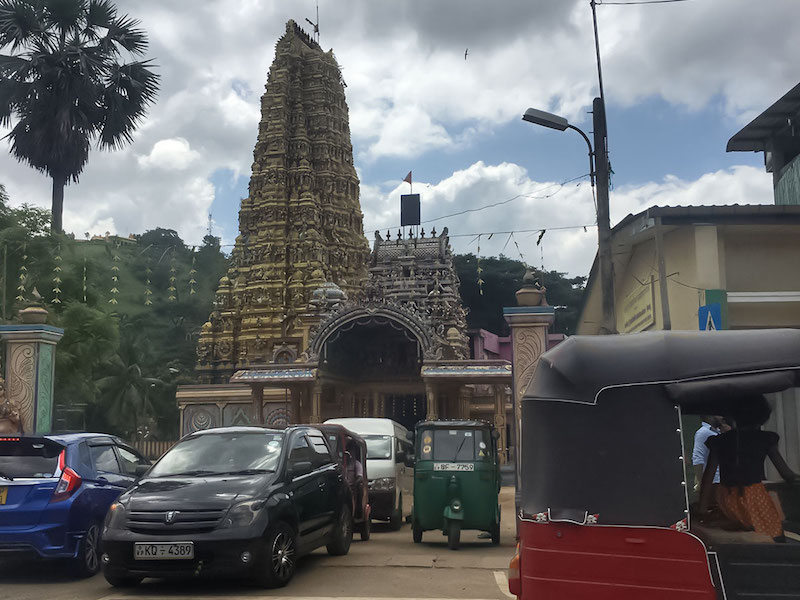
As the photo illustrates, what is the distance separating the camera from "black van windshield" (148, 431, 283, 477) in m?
8.17

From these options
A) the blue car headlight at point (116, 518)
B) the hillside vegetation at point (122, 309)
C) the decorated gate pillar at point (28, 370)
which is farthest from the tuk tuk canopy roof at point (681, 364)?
the hillside vegetation at point (122, 309)

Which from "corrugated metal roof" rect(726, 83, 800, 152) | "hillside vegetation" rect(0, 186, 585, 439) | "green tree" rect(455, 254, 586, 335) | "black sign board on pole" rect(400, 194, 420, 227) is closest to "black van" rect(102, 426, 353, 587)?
"hillside vegetation" rect(0, 186, 585, 439)

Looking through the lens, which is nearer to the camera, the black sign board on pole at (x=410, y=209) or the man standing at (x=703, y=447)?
the man standing at (x=703, y=447)

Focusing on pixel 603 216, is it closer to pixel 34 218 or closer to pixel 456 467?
pixel 456 467

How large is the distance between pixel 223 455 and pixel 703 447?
4.84 metres

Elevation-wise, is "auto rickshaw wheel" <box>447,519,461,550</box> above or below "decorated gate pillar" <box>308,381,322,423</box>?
below

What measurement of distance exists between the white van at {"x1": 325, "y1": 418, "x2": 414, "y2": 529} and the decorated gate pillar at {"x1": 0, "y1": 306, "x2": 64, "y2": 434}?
598cm

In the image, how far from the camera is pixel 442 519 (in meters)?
11.3

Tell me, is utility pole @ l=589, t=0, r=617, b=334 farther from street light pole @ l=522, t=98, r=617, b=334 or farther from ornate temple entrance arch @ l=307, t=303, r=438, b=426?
ornate temple entrance arch @ l=307, t=303, r=438, b=426

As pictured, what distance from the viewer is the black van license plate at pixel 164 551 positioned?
7043 millimetres

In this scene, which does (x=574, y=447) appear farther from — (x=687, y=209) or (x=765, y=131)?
(x=765, y=131)

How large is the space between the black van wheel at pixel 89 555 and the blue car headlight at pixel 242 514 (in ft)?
7.09

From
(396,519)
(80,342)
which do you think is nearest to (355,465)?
(396,519)

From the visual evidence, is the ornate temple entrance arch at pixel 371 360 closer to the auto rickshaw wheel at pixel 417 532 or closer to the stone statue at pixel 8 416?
the stone statue at pixel 8 416
